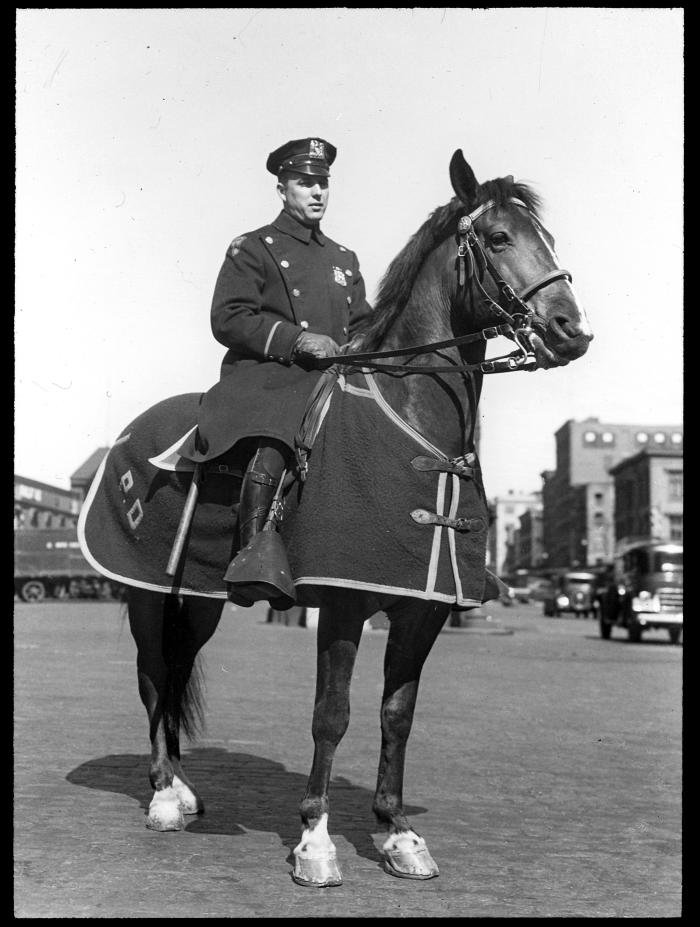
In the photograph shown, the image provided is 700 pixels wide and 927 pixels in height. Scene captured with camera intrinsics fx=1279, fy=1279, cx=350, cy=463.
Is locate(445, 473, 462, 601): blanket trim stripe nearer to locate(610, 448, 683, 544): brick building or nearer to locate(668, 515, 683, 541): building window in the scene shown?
locate(610, 448, 683, 544): brick building

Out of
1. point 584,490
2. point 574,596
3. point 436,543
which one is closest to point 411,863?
point 436,543

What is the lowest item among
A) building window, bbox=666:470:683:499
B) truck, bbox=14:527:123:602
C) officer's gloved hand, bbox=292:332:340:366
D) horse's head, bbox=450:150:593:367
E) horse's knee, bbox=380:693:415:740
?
truck, bbox=14:527:123:602

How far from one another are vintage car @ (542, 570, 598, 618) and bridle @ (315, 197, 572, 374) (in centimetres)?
5516

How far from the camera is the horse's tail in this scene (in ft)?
22.1

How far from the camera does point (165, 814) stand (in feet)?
20.3

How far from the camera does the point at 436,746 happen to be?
9805mm

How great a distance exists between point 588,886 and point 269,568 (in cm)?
185

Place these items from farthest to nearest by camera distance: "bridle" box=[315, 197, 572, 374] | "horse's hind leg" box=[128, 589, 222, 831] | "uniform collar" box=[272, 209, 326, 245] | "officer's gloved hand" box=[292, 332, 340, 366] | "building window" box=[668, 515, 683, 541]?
1. "building window" box=[668, 515, 683, 541]
2. "horse's hind leg" box=[128, 589, 222, 831]
3. "uniform collar" box=[272, 209, 326, 245]
4. "officer's gloved hand" box=[292, 332, 340, 366]
5. "bridle" box=[315, 197, 572, 374]

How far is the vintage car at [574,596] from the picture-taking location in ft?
202

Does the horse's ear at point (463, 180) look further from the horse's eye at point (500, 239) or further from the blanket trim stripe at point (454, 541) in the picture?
the blanket trim stripe at point (454, 541)

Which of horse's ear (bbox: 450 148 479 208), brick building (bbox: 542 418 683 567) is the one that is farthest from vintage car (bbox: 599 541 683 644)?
brick building (bbox: 542 418 683 567)

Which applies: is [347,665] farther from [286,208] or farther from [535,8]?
[535,8]

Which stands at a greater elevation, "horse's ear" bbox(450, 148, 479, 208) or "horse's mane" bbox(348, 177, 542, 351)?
"horse's ear" bbox(450, 148, 479, 208)
